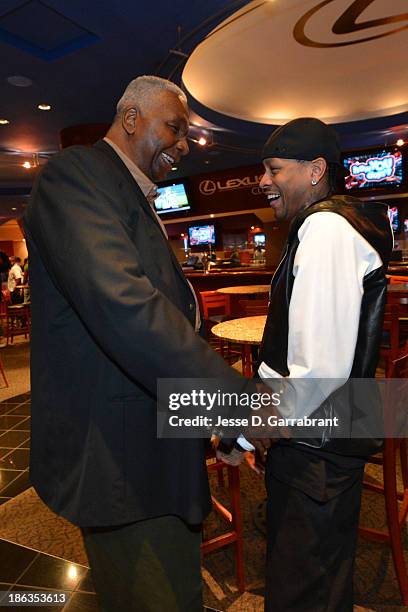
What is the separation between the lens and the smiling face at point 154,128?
1003 millimetres

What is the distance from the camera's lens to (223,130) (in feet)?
23.4

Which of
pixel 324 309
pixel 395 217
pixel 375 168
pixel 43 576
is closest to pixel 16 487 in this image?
pixel 43 576

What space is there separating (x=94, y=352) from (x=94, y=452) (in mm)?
208

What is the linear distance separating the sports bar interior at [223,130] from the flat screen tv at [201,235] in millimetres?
Answer: 2907

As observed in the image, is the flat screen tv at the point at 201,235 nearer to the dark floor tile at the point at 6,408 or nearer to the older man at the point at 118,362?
the dark floor tile at the point at 6,408

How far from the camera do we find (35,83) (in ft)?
16.0

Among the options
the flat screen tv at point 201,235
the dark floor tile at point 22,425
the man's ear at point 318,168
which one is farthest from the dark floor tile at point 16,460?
the flat screen tv at point 201,235

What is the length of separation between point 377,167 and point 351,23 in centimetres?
368

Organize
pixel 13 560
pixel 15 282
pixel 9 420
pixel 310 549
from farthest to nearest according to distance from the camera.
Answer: pixel 15 282 → pixel 9 420 → pixel 13 560 → pixel 310 549

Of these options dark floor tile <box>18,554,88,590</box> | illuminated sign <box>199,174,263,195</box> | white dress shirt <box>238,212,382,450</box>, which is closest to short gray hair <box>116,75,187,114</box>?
white dress shirt <box>238,212,382,450</box>

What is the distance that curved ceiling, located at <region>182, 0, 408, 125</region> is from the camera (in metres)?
4.40

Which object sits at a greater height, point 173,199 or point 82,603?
point 173,199

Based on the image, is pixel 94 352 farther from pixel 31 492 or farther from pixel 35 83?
pixel 35 83

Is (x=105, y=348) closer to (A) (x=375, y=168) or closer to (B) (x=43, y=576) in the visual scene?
(B) (x=43, y=576)
